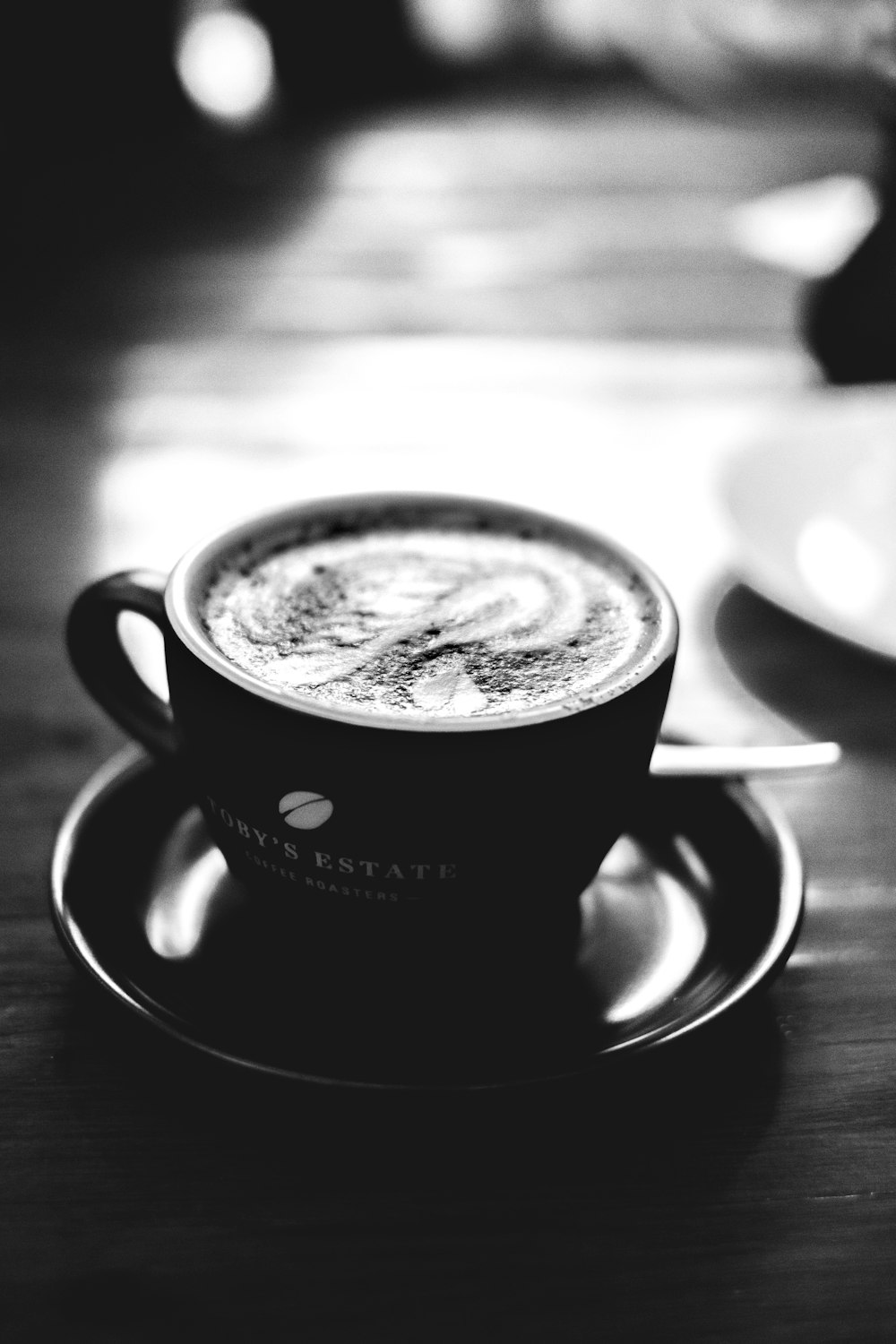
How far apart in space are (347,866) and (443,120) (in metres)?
1.62

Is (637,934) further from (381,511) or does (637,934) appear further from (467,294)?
(467,294)

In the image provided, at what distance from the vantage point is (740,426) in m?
1.08

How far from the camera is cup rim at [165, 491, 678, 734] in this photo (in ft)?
1.49

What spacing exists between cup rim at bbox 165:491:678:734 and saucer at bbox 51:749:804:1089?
8 cm

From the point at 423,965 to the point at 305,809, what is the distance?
83mm

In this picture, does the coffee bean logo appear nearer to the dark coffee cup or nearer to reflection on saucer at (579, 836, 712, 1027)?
the dark coffee cup

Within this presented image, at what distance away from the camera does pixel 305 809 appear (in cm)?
47

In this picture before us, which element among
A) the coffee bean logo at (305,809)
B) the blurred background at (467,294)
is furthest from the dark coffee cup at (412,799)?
the blurred background at (467,294)

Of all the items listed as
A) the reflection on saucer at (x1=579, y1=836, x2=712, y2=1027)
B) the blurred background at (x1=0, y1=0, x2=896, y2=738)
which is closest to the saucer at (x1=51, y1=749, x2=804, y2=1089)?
the reflection on saucer at (x1=579, y1=836, x2=712, y2=1027)

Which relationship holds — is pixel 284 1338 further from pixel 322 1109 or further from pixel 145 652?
pixel 145 652

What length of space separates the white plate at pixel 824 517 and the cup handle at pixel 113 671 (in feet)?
1.19

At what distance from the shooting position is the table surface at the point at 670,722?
0.41 meters

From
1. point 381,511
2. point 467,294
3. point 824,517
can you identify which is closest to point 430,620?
point 381,511

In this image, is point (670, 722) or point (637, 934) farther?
point (670, 722)
